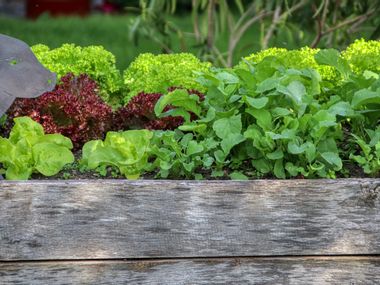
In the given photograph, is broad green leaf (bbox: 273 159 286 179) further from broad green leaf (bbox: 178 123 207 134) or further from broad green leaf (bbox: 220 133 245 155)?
broad green leaf (bbox: 178 123 207 134)

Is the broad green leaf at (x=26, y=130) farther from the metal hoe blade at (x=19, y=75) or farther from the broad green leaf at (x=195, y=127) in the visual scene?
the broad green leaf at (x=195, y=127)

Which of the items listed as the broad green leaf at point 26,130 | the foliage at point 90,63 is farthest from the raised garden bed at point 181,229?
the foliage at point 90,63

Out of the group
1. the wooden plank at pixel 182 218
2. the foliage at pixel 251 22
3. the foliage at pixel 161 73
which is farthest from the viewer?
the foliage at pixel 251 22

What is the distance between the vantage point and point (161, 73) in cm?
367

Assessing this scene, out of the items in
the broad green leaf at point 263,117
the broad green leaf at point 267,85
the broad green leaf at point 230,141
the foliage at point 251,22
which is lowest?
the foliage at point 251,22

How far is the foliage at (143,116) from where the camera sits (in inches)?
133

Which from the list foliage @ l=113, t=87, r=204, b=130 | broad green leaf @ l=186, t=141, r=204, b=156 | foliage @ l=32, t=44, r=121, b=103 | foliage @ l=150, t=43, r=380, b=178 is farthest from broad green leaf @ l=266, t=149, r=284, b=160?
foliage @ l=32, t=44, r=121, b=103

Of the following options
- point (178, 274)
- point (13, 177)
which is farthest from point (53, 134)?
point (178, 274)

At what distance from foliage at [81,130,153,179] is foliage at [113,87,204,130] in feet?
1.40

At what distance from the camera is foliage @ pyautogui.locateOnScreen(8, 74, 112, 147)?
131 inches

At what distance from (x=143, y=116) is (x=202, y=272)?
0.87m

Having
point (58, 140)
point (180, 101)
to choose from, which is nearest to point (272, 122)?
point (180, 101)

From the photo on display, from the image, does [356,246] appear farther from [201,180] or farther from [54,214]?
[54,214]

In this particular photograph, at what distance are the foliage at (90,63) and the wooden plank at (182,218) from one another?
1.16 meters
